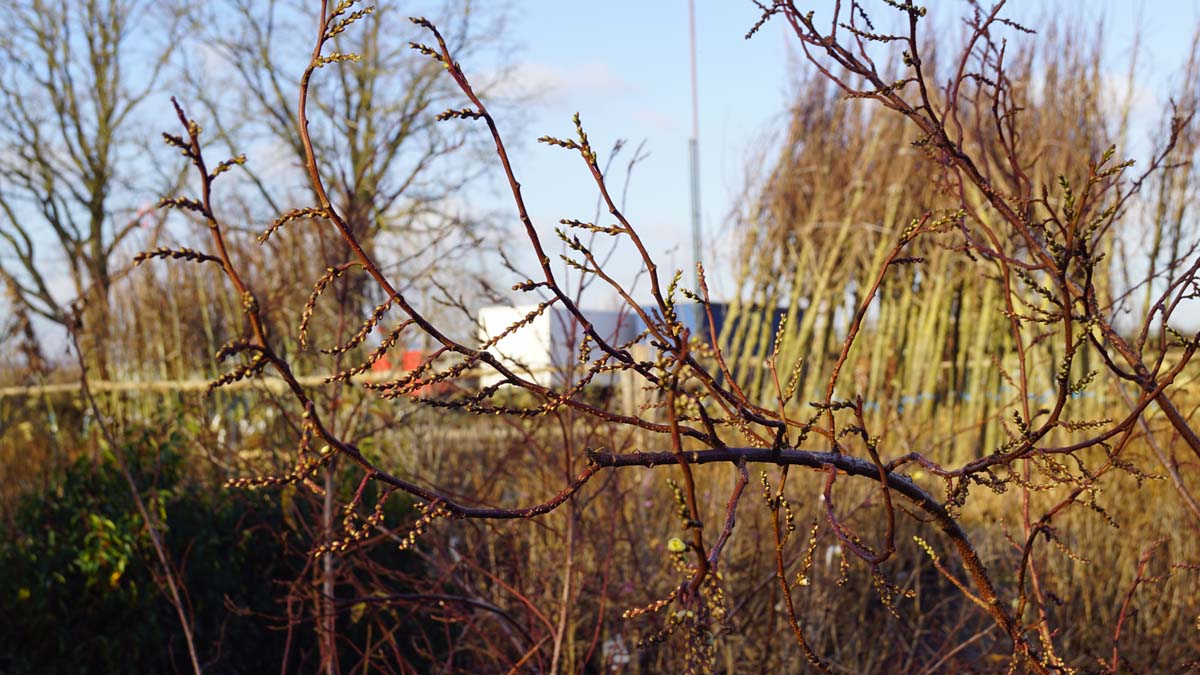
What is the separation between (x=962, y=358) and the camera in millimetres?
8391

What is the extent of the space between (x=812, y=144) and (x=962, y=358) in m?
2.21

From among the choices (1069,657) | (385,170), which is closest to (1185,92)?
(1069,657)

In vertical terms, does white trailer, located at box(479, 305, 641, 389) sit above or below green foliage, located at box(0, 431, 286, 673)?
above

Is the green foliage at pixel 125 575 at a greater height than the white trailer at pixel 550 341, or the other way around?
the white trailer at pixel 550 341

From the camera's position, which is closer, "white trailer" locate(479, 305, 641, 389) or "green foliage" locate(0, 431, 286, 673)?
"white trailer" locate(479, 305, 641, 389)

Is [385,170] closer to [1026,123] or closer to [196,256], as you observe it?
[1026,123]

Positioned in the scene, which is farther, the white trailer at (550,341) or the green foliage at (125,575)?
the green foliage at (125,575)

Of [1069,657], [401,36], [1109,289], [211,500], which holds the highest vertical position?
[401,36]

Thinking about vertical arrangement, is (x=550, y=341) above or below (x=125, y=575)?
above

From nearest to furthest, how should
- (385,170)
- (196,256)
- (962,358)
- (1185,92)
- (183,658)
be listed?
(196,256) → (183,658) → (1185,92) → (962,358) → (385,170)

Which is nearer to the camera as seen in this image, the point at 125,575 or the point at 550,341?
the point at 550,341

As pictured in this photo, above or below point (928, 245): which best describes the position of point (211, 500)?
below

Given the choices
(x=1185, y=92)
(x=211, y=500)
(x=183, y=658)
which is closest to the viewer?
(x=183, y=658)

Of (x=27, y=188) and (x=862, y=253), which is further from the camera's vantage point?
(x=27, y=188)
